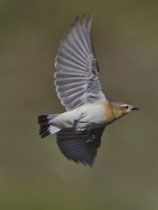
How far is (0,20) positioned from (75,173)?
5790mm

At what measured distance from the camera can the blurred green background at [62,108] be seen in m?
11.4

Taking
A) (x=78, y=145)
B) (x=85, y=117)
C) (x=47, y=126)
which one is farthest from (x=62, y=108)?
(x=85, y=117)

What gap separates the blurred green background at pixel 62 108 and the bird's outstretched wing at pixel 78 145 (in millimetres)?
1568

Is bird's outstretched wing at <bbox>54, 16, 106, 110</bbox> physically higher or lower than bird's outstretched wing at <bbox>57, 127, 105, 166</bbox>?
higher

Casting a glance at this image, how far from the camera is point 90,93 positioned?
8484 millimetres

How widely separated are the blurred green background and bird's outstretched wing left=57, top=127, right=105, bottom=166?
5.15ft

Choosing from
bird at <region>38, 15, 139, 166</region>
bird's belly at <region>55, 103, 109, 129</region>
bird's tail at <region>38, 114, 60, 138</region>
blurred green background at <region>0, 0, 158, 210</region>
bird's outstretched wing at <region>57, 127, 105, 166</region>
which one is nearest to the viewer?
bird's belly at <region>55, 103, 109, 129</region>

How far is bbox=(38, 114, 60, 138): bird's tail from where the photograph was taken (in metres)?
8.54

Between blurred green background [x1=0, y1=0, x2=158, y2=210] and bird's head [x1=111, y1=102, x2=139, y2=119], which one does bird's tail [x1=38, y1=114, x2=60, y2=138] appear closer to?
bird's head [x1=111, y1=102, x2=139, y2=119]

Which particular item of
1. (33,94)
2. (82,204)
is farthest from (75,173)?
(33,94)

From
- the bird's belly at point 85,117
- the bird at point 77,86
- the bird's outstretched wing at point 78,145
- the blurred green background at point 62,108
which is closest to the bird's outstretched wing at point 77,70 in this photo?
the bird at point 77,86

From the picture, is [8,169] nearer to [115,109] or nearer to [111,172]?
[111,172]

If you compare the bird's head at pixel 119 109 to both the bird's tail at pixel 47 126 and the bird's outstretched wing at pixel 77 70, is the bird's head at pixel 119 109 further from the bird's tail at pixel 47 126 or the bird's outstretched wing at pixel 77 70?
the bird's tail at pixel 47 126

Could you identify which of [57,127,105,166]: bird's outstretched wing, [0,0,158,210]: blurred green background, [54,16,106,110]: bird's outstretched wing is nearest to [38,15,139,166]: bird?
[54,16,106,110]: bird's outstretched wing
